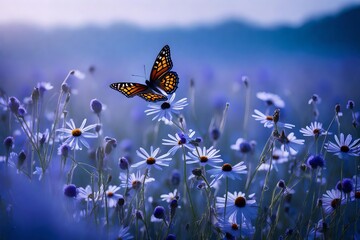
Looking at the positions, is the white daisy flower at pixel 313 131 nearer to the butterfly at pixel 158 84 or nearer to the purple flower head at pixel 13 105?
the butterfly at pixel 158 84

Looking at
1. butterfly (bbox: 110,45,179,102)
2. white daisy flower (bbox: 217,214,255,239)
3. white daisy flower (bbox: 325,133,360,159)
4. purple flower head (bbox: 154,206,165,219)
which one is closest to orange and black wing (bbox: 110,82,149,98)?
butterfly (bbox: 110,45,179,102)

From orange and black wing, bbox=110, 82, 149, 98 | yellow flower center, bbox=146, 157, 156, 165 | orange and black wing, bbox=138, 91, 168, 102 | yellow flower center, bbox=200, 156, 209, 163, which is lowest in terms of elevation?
yellow flower center, bbox=146, 157, 156, 165

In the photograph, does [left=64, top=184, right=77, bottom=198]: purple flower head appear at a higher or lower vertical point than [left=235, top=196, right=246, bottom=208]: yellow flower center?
higher

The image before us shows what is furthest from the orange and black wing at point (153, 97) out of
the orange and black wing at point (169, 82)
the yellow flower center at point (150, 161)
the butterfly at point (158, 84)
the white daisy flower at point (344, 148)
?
the white daisy flower at point (344, 148)

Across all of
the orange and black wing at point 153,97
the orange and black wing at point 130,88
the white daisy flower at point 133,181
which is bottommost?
the white daisy flower at point 133,181

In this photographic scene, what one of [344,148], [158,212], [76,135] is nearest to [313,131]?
[344,148]

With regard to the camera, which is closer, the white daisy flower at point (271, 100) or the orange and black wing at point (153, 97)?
the orange and black wing at point (153, 97)

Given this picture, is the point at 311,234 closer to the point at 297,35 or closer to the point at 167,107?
the point at 167,107

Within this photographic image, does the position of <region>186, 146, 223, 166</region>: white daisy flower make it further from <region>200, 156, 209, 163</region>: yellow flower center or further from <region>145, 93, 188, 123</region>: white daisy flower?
<region>145, 93, 188, 123</region>: white daisy flower
